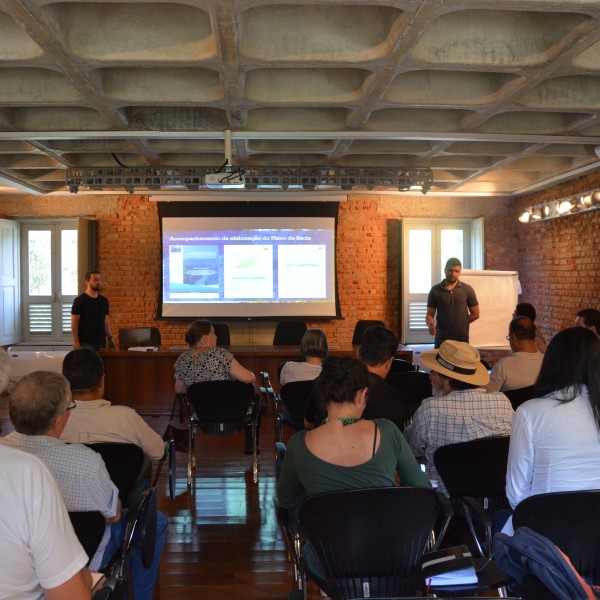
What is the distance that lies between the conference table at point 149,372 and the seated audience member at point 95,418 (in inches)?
162

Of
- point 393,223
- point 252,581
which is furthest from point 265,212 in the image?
point 252,581

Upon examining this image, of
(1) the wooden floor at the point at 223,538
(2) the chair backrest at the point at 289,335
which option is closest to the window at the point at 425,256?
(2) the chair backrest at the point at 289,335

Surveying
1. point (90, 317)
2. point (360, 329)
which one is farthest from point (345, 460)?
point (90, 317)

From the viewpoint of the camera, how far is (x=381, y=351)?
153 inches

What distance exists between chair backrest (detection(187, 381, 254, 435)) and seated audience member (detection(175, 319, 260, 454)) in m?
0.18

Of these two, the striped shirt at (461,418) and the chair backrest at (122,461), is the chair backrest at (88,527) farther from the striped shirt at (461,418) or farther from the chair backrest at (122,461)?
the striped shirt at (461,418)

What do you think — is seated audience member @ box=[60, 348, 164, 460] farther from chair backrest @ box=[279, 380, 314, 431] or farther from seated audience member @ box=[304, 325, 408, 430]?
chair backrest @ box=[279, 380, 314, 431]

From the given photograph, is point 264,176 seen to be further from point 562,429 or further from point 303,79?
point 562,429

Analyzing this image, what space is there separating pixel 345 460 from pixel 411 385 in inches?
106

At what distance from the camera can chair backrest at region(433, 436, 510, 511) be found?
2879 mm

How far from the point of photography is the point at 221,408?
511 cm

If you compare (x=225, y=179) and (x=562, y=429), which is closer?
(x=562, y=429)

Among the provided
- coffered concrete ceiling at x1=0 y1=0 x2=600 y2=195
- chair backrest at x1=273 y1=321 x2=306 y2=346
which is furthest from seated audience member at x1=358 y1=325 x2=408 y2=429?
chair backrest at x1=273 y1=321 x2=306 y2=346

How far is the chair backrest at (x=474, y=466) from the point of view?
2.88m
